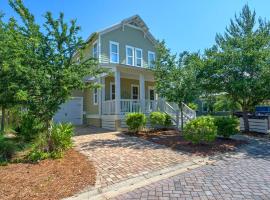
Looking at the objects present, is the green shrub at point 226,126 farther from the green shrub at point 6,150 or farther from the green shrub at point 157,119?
the green shrub at point 6,150

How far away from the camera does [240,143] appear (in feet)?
33.7

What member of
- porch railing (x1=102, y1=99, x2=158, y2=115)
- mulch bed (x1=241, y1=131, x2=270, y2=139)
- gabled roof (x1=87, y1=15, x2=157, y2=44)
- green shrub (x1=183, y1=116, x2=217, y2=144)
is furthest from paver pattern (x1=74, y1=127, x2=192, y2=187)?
gabled roof (x1=87, y1=15, x2=157, y2=44)

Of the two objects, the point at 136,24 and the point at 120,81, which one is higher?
the point at 136,24

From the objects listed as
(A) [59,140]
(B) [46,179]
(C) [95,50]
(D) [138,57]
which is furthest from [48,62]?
(D) [138,57]

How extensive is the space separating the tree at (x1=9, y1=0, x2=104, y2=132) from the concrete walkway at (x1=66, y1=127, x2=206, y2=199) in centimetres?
237

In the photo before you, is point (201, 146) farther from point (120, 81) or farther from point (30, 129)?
point (120, 81)

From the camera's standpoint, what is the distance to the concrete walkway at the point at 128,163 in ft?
17.0

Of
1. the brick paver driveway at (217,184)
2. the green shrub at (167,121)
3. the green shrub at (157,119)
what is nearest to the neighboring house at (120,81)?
the green shrub at (167,121)

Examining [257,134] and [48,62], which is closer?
[48,62]

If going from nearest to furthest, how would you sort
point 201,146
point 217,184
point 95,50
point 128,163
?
point 217,184 < point 128,163 < point 201,146 < point 95,50

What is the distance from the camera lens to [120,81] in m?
17.6

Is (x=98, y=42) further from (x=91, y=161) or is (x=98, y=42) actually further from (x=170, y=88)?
(x=91, y=161)

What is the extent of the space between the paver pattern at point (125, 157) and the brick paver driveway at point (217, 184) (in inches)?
36.3

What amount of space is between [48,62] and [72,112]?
11726 millimetres
